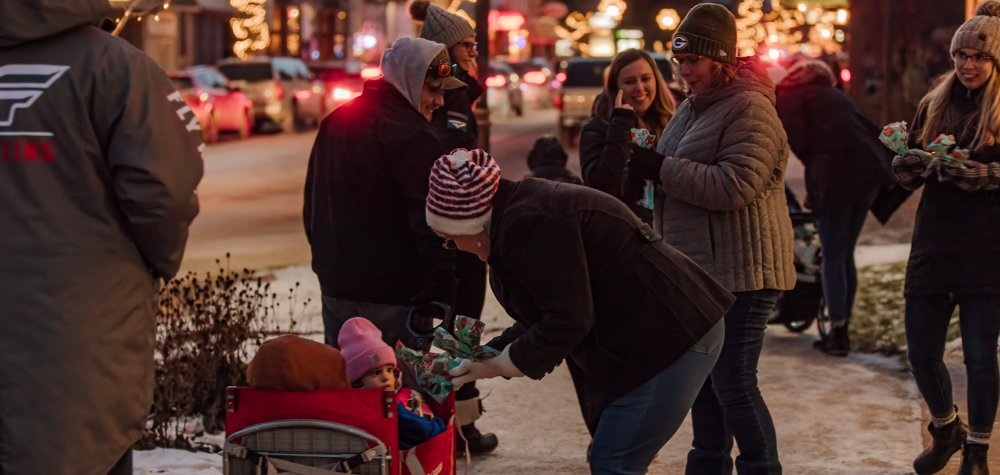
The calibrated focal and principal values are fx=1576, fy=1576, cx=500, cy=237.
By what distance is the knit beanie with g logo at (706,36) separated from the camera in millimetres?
5609

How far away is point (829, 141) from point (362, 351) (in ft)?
17.0

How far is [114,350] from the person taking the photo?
13.2ft

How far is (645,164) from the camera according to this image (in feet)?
18.7

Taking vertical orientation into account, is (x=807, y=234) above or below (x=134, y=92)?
below

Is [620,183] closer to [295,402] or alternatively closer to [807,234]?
[295,402]

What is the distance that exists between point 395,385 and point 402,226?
106 cm

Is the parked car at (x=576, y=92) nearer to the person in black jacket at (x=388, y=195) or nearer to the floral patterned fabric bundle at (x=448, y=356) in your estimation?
the person in black jacket at (x=388, y=195)

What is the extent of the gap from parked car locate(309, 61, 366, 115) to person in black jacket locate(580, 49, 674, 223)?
2849 centimetres

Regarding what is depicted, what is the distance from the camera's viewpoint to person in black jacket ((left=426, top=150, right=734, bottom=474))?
417cm

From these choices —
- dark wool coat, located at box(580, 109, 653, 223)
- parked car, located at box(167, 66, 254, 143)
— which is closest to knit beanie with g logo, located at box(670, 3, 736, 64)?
dark wool coat, located at box(580, 109, 653, 223)

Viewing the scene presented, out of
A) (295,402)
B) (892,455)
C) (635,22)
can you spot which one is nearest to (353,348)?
(295,402)

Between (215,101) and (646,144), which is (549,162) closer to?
(646,144)

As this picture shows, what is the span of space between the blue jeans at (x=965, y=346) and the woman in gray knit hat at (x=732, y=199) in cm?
97

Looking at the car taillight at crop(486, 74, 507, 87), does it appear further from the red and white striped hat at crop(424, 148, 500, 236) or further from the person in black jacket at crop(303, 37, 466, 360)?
the red and white striped hat at crop(424, 148, 500, 236)
